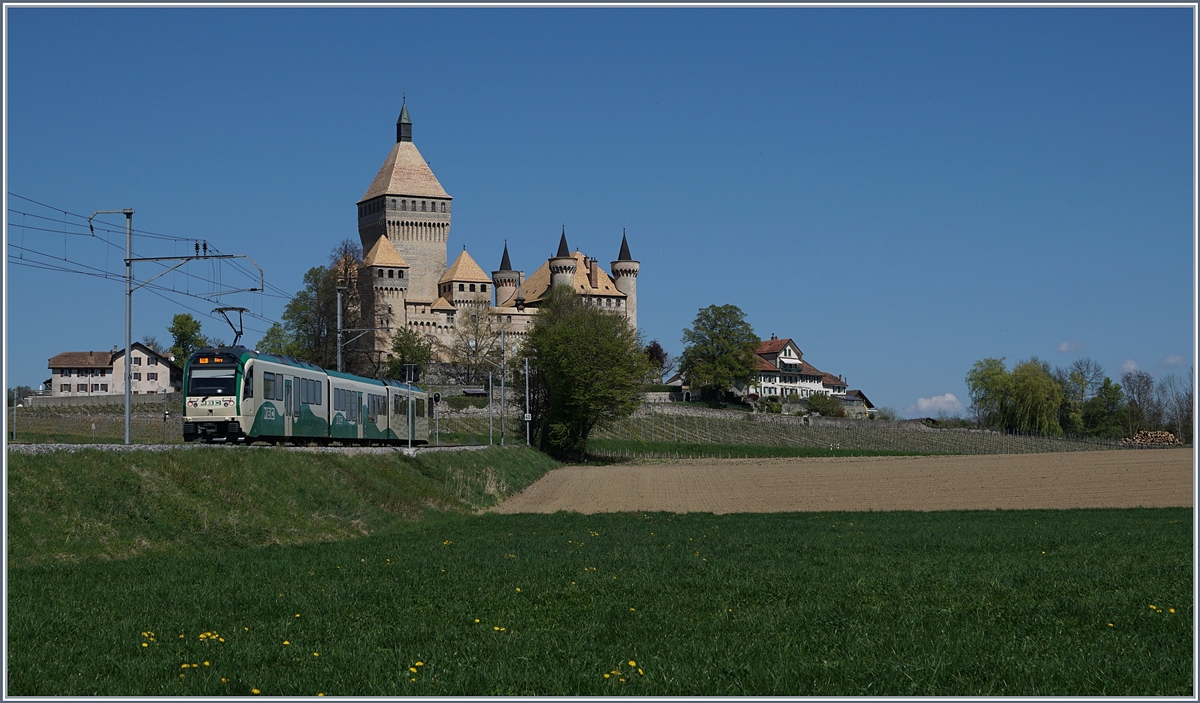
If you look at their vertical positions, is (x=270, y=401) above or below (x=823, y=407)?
above

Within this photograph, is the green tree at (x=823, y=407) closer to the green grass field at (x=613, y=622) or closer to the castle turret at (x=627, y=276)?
Result: the castle turret at (x=627, y=276)

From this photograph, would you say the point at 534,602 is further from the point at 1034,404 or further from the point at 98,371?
the point at 98,371

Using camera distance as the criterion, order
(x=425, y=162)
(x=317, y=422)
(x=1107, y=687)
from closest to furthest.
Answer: (x=1107, y=687) < (x=317, y=422) < (x=425, y=162)

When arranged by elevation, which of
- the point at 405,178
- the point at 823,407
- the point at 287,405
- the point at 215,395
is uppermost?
the point at 405,178

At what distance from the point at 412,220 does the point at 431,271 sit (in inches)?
294

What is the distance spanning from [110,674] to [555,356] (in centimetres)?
7161

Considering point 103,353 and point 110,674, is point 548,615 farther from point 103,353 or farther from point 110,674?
point 103,353

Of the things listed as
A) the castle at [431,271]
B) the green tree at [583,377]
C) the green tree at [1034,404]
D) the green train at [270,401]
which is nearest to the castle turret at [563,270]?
the castle at [431,271]

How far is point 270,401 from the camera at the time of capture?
35.7m

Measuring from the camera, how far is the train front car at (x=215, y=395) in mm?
34000

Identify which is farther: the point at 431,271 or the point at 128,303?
the point at 431,271

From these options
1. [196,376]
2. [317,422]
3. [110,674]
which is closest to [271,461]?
[196,376]

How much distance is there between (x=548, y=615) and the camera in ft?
42.2

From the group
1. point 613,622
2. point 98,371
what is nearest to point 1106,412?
point 98,371
